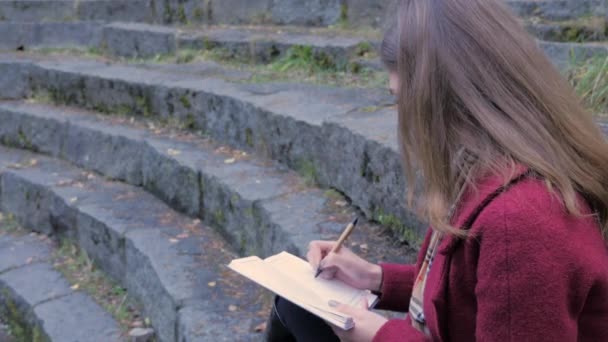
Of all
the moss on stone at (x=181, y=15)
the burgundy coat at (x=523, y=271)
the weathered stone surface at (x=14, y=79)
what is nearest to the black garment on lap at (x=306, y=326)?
the burgundy coat at (x=523, y=271)

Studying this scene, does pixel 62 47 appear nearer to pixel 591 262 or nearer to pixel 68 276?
pixel 68 276

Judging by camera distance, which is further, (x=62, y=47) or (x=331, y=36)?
(x=62, y=47)

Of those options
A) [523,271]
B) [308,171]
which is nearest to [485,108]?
[523,271]

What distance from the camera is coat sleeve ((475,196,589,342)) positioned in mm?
1163

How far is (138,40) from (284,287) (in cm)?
476

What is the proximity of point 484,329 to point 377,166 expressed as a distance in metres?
1.62

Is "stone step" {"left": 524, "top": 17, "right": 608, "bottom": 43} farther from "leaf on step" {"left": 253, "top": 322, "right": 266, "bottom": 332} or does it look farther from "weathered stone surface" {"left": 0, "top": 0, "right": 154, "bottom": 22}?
"weathered stone surface" {"left": 0, "top": 0, "right": 154, "bottom": 22}

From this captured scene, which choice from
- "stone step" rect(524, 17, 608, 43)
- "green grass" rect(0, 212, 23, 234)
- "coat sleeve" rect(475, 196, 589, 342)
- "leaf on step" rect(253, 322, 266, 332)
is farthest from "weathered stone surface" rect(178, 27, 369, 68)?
"coat sleeve" rect(475, 196, 589, 342)

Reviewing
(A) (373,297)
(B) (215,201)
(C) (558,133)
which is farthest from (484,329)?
(B) (215,201)

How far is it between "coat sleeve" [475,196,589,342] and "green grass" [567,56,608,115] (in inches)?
72.5

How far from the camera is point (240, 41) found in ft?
17.6

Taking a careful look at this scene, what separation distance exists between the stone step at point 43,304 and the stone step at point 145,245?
0.04m

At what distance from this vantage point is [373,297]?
1816 millimetres

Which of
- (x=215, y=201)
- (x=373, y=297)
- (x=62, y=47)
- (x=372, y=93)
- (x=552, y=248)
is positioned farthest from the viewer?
(x=62, y=47)
